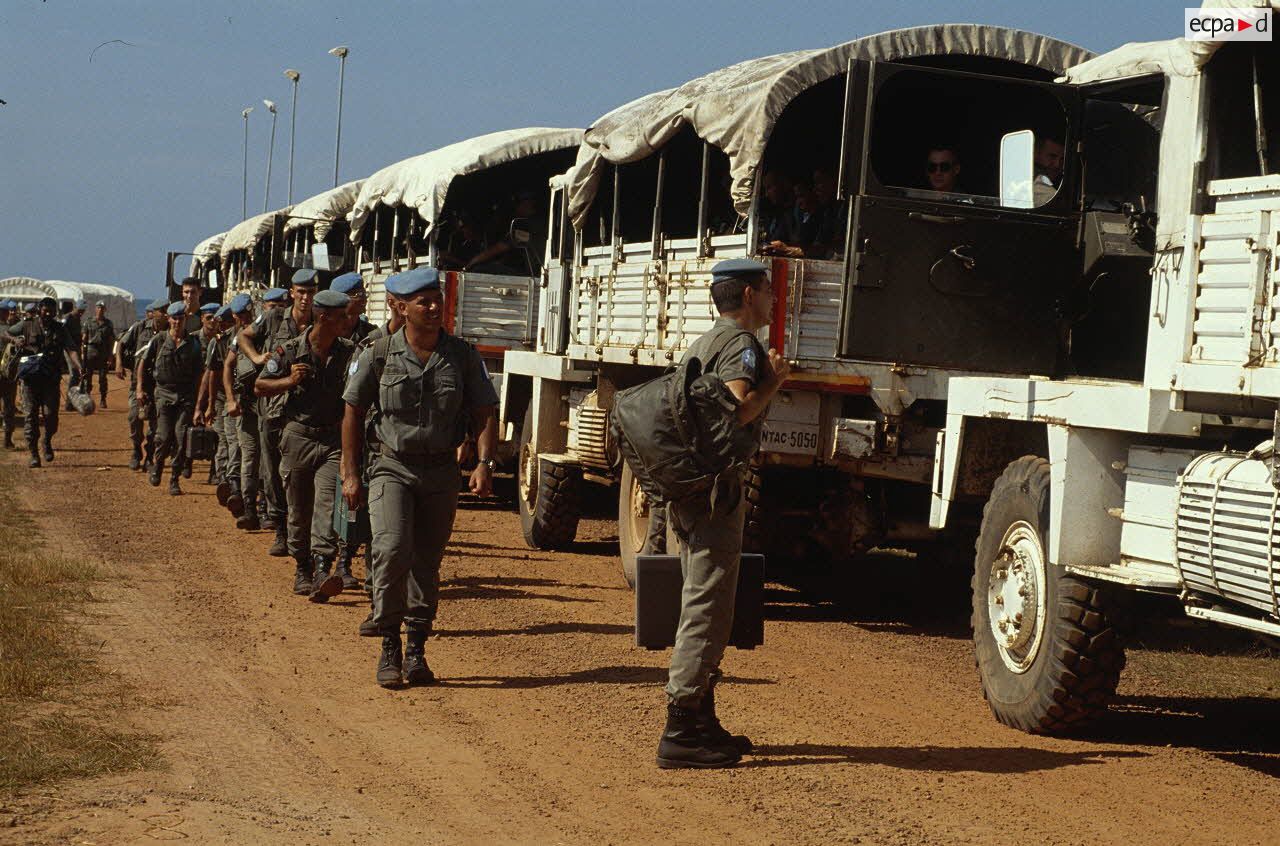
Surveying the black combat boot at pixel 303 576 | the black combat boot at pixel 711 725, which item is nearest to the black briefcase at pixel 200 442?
the black combat boot at pixel 303 576

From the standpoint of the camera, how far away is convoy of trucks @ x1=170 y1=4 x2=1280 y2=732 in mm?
6180

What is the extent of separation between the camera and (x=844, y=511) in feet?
33.9

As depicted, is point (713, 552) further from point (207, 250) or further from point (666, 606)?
point (207, 250)

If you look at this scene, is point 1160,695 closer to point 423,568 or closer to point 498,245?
point 423,568

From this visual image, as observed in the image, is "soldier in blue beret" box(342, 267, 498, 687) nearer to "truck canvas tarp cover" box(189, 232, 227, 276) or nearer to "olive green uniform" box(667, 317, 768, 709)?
"olive green uniform" box(667, 317, 768, 709)

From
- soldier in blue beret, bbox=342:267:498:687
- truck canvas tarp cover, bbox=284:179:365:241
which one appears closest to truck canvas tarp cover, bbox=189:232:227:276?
truck canvas tarp cover, bbox=284:179:365:241

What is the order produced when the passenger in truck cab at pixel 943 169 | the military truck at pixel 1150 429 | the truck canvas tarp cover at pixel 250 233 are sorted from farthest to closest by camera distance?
the truck canvas tarp cover at pixel 250 233 < the passenger in truck cab at pixel 943 169 < the military truck at pixel 1150 429

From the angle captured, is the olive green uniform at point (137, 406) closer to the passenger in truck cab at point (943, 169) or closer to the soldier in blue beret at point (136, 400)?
the soldier in blue beret at point (136, 400)

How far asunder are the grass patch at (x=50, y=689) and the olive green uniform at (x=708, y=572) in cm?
194

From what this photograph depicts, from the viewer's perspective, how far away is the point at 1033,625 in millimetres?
7152

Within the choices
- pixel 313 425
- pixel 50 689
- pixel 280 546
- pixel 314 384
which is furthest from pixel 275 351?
pixel 50 689

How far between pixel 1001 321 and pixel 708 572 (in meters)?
2.59

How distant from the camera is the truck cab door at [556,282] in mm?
15000

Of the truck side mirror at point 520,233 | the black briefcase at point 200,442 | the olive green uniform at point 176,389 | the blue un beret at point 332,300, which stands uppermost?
the truck side mirror at point 520,233
